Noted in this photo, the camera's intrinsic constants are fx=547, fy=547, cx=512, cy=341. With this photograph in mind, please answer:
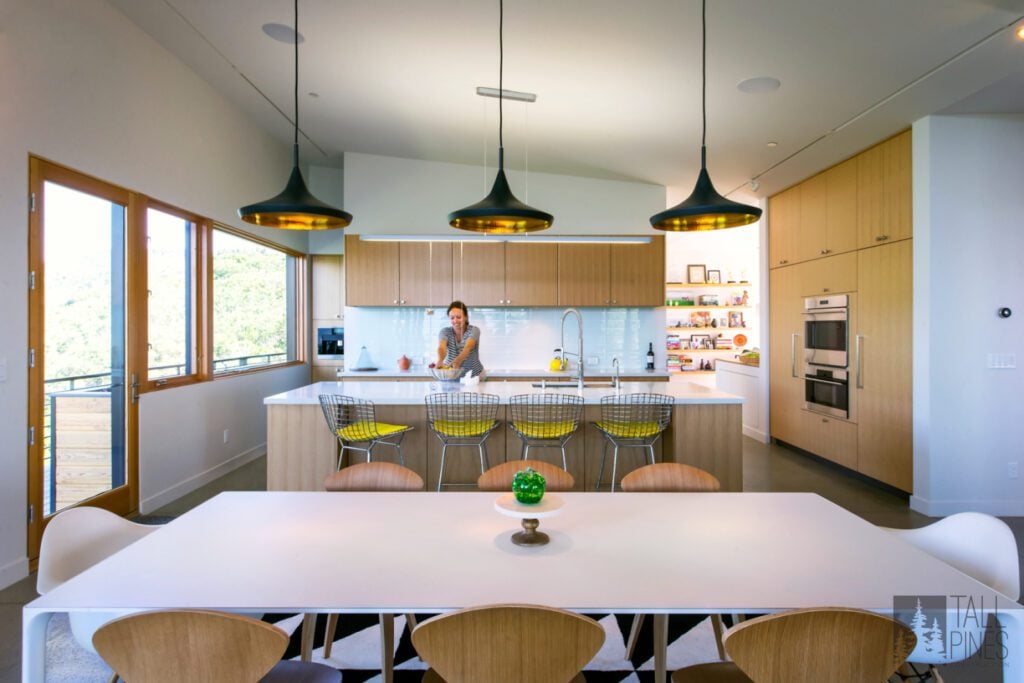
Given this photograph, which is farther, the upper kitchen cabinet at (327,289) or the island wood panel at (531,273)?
the upper kitchen cabinet at (327,289)

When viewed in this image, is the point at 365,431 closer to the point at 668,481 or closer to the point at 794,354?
the point at 668,481

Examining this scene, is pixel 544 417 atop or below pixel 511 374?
below

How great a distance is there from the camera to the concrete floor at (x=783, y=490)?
7.43ft

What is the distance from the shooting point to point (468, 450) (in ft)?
13.1

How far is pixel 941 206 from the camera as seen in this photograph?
406cm

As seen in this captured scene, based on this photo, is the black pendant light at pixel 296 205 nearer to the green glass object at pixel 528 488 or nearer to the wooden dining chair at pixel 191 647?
the green glass object at pixel 528 488

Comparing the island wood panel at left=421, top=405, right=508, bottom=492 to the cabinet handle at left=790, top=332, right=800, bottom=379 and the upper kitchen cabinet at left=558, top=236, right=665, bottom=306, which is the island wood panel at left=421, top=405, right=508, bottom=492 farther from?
the cabinet handle at left=790, top=332, right=800, bottom=379

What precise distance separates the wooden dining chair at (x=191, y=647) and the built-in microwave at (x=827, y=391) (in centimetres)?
535

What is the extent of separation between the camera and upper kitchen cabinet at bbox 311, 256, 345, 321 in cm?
742

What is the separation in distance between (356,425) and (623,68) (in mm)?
2997

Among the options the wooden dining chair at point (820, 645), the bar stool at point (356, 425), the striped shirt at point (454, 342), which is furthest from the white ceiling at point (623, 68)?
the wooden dining chair at point (820, 645)

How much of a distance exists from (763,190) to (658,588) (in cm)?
603

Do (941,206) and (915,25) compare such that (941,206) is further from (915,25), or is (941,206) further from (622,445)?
(622,445)

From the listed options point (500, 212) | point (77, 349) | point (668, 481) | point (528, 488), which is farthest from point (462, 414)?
point (77, 349)
